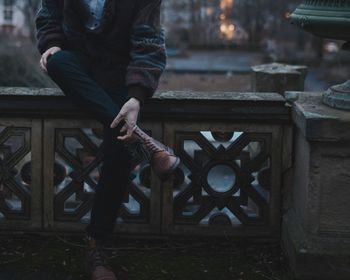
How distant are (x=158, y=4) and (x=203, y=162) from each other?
1005mm

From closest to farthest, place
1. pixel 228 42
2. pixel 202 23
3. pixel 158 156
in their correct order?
pixel 158 156 < pixel 228 42 < pixel 202 23

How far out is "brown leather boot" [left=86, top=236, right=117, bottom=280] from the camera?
3.24 metres

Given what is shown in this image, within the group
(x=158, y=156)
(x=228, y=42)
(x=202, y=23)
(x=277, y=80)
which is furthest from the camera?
(x=202, y=23)

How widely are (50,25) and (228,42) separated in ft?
204

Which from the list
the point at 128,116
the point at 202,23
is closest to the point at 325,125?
the point at 128,116

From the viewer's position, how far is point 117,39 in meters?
3.40

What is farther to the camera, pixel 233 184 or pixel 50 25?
pixel 233 184

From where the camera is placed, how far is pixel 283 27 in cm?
5681

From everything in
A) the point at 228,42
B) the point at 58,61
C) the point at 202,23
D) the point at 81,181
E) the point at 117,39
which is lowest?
the point at 228,42

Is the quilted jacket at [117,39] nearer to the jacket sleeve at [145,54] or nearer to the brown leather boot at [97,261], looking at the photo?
the jacket sleeve at [145,54]

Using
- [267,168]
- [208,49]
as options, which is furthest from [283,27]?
[267,168]

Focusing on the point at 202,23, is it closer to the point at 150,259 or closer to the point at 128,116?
the point at 150,259

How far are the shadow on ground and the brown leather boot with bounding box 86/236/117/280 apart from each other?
0.14 m

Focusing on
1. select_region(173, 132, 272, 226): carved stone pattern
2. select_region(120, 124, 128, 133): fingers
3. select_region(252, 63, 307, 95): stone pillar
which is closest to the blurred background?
select_region(252, 63, 307, 95): stone pillar
